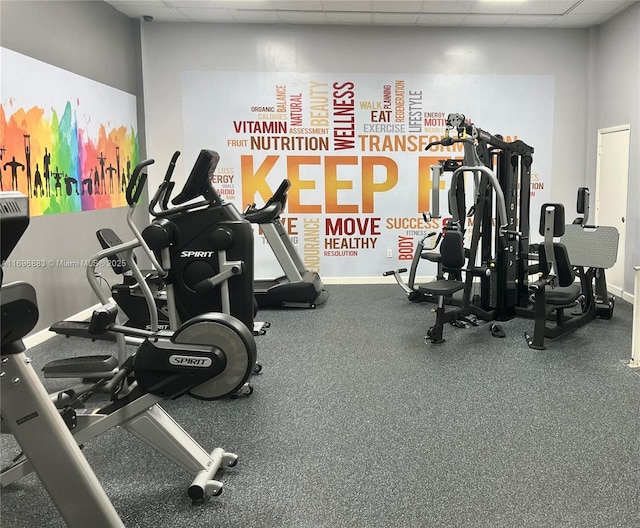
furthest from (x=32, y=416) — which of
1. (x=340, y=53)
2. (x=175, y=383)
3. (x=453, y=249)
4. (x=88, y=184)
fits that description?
(x=340, y=53)

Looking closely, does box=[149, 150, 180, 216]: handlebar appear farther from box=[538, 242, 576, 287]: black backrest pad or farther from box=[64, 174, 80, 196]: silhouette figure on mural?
box=[538, 242, 576, 287]: black backrest pad

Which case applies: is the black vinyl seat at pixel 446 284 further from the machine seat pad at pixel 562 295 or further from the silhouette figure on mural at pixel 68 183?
the silhouette figure on mural at pixel 68 183

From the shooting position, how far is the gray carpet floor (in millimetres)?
2139

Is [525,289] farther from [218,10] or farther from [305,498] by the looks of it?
[218,10]

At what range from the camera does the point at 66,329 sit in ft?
12.9

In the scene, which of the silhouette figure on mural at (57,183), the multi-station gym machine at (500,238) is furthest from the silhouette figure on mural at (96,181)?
the multi-station gym machine at (500,238)

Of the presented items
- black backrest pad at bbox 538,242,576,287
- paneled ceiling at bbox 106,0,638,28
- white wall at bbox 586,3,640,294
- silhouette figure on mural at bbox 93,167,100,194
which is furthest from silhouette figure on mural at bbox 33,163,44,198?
white wall at bbox 586,3,640,294

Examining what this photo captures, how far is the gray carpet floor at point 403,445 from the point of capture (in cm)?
214

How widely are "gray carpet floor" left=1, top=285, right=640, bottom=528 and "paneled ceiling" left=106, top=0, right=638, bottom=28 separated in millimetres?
3972

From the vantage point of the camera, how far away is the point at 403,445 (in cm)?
269

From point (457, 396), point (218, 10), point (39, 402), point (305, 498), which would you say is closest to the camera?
point (39, 402)

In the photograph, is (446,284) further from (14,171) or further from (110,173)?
(110,173)

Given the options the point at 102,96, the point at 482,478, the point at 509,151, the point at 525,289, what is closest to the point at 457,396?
the point at 482,478

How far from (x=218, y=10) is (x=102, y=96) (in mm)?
1738
